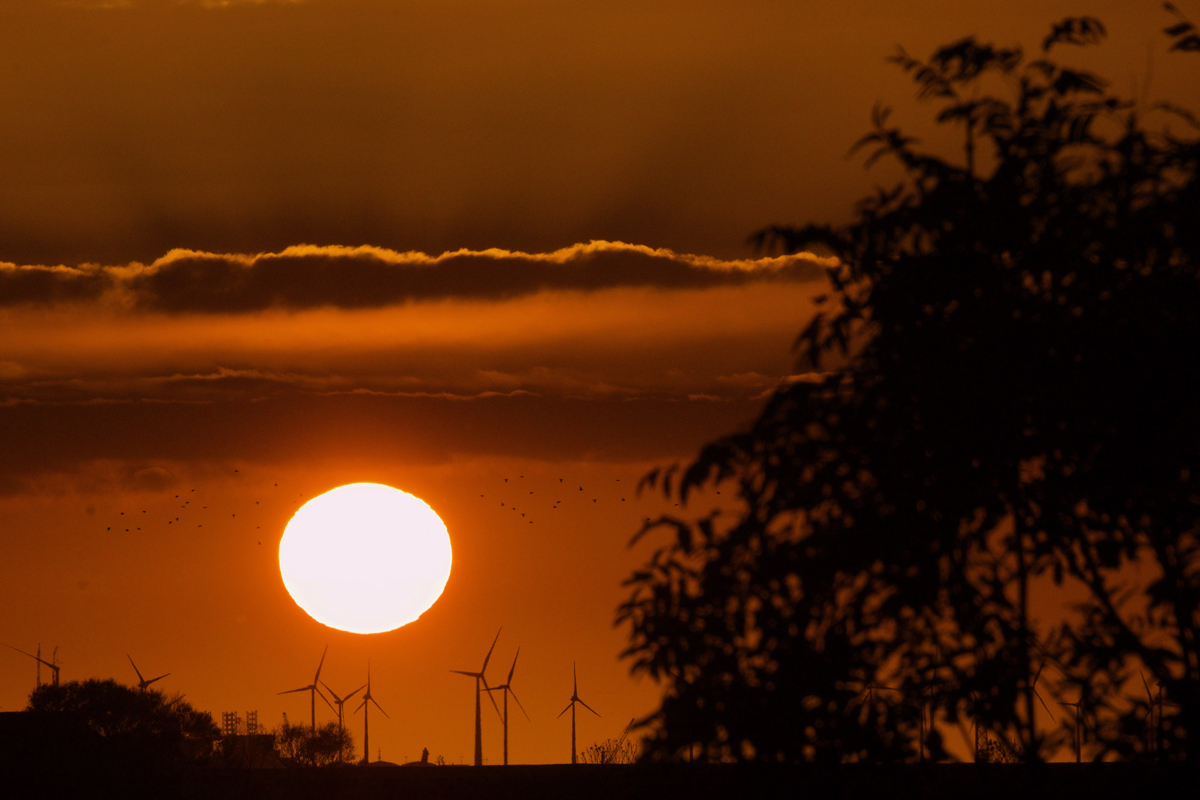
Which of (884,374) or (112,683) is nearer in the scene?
(884,374)

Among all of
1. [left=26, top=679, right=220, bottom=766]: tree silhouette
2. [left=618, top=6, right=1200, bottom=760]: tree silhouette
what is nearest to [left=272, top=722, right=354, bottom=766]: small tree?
[left=26, top=679, right=220, bottom=766]: tree silhouette

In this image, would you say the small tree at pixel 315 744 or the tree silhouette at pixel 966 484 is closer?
the tree silhouette at pixel 966 484

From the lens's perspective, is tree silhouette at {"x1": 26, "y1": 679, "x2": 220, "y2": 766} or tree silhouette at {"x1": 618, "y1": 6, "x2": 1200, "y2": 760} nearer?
tree silhouette at {"x1": 618, "y1": 6, "x2": 1200, "y2": 760}

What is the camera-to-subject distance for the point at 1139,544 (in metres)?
13.3

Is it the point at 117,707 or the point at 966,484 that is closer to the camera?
the point at 966,484

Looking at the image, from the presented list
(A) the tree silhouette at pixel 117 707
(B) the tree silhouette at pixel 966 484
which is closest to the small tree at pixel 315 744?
(A) the tree silhouette at pixel 117 707

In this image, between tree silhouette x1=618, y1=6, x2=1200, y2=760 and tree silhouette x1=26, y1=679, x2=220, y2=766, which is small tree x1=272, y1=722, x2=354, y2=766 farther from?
tree silhouette x1=618, y1=6, x2=1200, y2=760

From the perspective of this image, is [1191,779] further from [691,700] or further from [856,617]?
[691,700]

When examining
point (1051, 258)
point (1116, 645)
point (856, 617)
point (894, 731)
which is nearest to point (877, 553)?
point (856, 617)

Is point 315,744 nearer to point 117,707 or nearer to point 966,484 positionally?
point 117,707

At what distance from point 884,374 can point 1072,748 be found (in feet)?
12.6

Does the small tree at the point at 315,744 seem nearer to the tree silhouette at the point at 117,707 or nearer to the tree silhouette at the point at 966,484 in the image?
the tree silhouette at the point at 117,707

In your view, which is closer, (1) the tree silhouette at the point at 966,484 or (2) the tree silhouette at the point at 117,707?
(1) the tree silhouette at the point at 966,484

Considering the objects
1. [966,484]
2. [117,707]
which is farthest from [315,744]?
[966,484]
